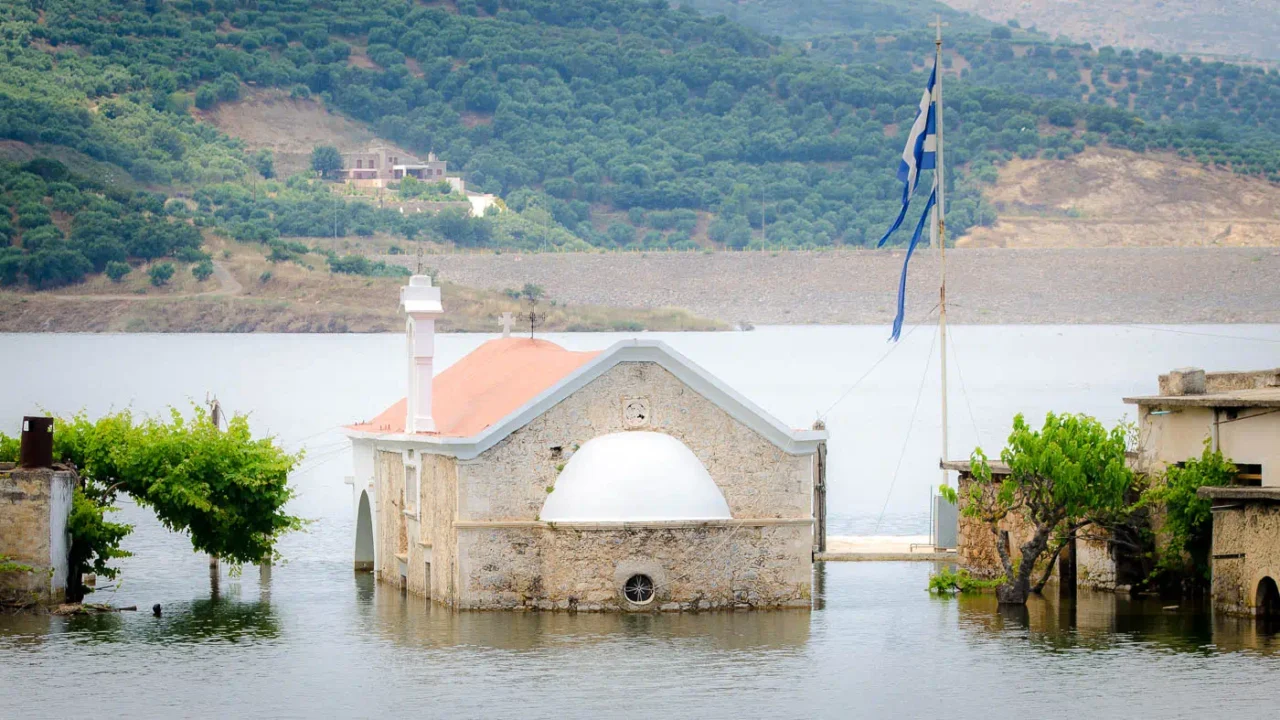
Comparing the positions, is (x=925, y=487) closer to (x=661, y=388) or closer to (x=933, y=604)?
(x=933, y=604)

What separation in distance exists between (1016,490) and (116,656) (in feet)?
39.7

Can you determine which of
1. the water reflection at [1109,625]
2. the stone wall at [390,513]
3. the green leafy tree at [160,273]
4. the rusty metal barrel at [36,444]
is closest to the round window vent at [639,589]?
the stone wall at [390,513]

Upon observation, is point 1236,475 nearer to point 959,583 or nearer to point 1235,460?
point 1235,460

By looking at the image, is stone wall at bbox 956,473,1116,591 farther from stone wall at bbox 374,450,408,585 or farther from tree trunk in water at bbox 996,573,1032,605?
stone wall at bbox 374,450,408,585

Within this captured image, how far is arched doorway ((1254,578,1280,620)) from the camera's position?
26.7 meters

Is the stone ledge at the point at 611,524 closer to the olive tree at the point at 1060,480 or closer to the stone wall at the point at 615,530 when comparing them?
the stone wall at the point at 615,530

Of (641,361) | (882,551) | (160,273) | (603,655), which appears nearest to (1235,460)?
(641,361)

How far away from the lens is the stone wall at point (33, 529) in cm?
2700

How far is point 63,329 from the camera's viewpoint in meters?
154

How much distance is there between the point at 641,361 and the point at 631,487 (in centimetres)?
174

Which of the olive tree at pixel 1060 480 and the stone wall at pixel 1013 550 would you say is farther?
the stone wall at pixel 1013 550

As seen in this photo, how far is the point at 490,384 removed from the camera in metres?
29.8

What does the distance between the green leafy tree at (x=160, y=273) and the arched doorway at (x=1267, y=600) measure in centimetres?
13084

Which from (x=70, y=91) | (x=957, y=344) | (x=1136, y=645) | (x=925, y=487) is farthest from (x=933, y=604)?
(x=70, y=91)
